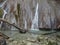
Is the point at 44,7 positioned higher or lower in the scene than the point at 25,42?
higher

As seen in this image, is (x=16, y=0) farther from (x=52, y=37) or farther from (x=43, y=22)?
(x=52, y=37)

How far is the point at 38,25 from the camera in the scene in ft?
20.4

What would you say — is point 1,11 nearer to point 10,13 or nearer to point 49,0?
point 10,13

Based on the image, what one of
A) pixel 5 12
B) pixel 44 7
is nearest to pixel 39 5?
pixel 44 7

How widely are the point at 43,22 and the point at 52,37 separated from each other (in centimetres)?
105

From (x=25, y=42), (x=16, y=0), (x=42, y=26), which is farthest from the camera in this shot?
(x=16, y=0)

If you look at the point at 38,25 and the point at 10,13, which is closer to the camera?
the point at 38,25

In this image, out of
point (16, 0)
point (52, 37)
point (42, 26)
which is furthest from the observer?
point (16, 0)

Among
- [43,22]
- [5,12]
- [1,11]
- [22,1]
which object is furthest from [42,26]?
[1,11]

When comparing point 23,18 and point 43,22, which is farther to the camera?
point 23,18

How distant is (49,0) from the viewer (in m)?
6.29

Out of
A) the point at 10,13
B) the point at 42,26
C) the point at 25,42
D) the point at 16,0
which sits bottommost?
the point at 25,42

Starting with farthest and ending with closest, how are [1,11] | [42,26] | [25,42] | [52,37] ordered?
1. [1,11]
2. [42,26]
3. [52,37]
4. [25,42]

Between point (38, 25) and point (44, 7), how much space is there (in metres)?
0.66
